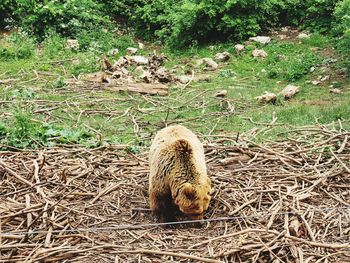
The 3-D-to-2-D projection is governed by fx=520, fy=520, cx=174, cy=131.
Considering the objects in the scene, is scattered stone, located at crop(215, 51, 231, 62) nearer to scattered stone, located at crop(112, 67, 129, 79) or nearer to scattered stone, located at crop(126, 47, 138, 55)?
scattered stone, located at crop(112, 67, 129, 79)

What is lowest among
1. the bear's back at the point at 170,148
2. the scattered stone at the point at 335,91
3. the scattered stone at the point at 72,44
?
the scattered stone at the point at 335,91

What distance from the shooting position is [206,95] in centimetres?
1124

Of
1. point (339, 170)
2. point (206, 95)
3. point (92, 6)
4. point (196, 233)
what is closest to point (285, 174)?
point (339, 170)

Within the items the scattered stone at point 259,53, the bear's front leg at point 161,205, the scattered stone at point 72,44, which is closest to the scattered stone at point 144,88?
the scattered stone at point 259,53

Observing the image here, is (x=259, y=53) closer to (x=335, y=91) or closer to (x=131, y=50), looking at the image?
(x=335, y=91)

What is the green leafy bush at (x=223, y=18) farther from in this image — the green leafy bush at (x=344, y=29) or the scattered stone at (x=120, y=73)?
the green leafy bush at (x=344, y=29)

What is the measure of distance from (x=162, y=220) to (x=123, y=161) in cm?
166

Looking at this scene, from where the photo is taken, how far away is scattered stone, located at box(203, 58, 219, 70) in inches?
529

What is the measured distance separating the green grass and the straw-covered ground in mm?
845

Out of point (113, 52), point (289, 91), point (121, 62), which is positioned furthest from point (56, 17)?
point (289, 91)

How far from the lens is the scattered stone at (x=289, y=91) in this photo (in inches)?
430

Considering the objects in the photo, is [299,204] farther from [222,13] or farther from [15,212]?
[222,13]

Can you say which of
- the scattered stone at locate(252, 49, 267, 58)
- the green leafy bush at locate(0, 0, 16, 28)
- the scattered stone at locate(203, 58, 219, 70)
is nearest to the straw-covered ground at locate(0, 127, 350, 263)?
the scattered stone at locate(203, 58, 219, 70)

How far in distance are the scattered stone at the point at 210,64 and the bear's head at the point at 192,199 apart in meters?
8.43
